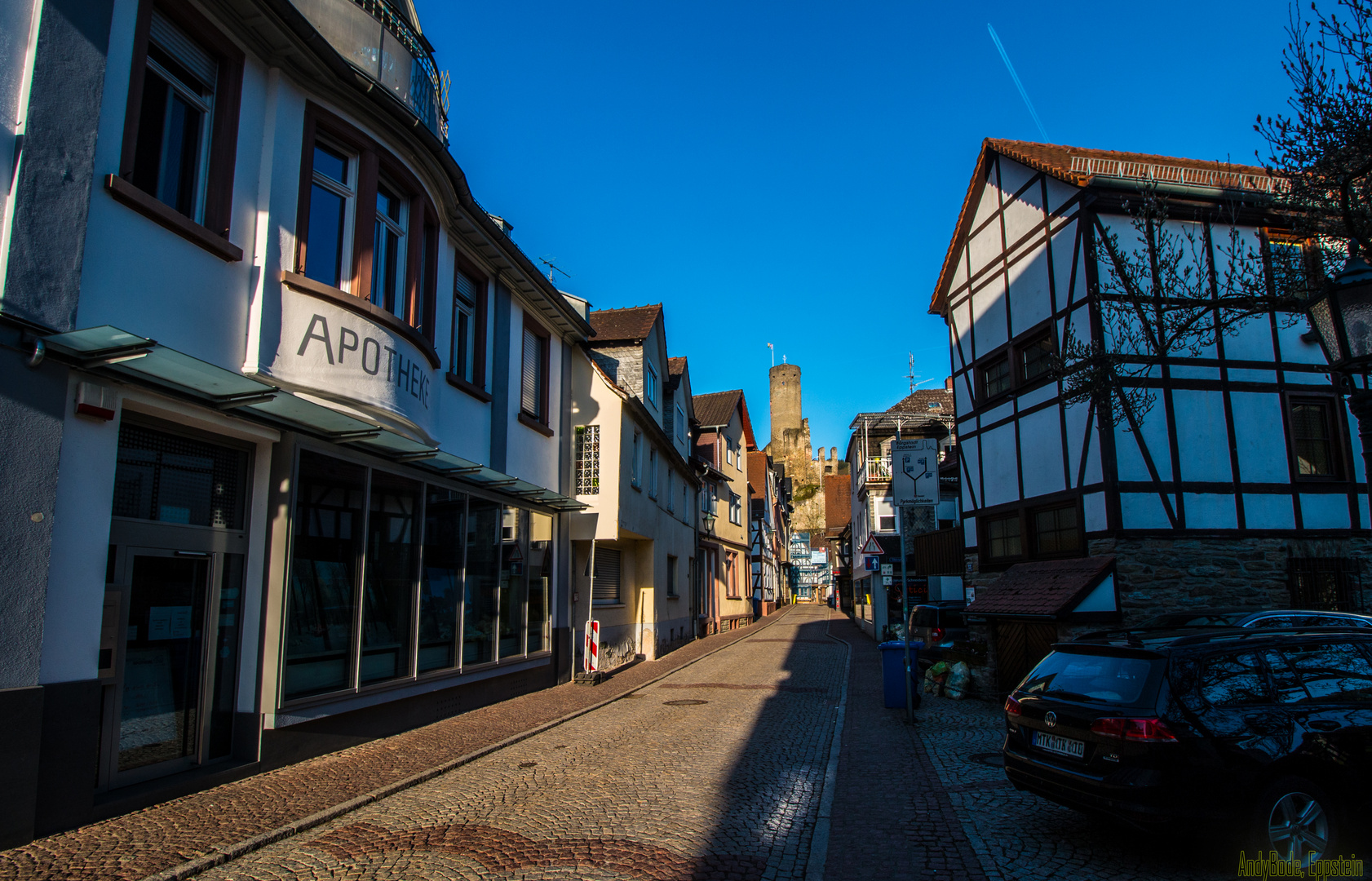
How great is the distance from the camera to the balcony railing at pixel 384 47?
9.05 metres

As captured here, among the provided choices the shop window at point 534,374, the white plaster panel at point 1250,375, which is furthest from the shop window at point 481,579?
the white plaster panel at point 1250,375

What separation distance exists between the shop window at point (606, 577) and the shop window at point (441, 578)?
23.1ft

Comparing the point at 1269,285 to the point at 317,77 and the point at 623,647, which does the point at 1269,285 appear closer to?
the point at 317,77

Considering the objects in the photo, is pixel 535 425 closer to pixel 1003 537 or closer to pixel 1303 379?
pixel 1003 537

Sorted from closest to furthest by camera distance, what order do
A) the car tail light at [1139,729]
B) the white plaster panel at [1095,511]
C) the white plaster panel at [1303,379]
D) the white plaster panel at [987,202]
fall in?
the car tail light at [1139,729] → the white plaster panel at [1095,511] → the white plaster panel at [1303,379] → the white plaster panel at [987,202]

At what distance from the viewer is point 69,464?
241 inches

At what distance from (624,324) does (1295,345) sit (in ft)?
50.1

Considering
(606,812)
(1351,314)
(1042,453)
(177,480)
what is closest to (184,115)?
(177,480)

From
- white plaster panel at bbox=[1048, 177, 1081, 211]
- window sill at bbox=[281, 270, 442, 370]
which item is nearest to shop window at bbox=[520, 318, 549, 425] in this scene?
window sill at bbox=[281, 270, 442, 370]

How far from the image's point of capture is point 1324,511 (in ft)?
45.5

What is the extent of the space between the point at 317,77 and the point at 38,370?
4385 mm

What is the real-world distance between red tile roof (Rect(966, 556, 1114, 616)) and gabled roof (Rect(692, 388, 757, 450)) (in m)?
21.1

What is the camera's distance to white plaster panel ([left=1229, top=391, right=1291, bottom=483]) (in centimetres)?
1385

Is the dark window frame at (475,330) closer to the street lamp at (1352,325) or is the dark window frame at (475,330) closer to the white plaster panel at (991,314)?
the street lamp at (1352,325)
